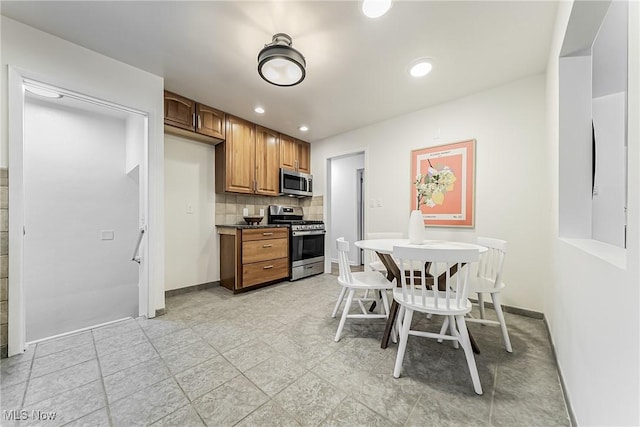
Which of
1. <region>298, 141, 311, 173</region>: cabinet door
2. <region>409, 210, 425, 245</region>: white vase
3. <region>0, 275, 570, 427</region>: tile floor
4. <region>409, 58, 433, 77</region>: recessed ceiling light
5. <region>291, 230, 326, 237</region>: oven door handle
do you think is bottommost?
<region>0, 275, 570, 427</region>: tile floor

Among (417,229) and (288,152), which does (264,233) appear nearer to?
(288,152)

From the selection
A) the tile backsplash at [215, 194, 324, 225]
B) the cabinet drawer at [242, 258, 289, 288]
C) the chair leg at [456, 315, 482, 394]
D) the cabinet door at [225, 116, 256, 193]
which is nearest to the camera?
the chair leg at [456, 315, 482, 394]

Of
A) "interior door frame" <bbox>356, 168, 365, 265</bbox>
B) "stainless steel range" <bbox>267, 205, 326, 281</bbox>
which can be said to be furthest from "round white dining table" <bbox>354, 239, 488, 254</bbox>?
"interior door frame" <bbox>356, 168, 365, 265</bbox>

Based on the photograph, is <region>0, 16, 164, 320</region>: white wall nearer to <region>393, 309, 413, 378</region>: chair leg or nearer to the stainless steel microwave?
the stainless steel microwave

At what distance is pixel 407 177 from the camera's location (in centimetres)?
319

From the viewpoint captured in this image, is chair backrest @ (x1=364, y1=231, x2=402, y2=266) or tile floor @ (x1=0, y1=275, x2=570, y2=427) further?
chair backrest @ (x1=364, y1=231, x2=402, y2=266)

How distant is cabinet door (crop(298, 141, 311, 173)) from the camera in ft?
14.1

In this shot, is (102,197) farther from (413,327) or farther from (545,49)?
(545,49)

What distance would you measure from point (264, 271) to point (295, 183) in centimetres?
163

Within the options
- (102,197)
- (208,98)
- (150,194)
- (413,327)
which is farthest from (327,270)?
(102,197)

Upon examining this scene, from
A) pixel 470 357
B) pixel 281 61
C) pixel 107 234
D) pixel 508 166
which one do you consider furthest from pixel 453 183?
pixel 107 234

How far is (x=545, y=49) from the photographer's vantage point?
76.1 inches

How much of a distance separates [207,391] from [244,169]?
2.72m

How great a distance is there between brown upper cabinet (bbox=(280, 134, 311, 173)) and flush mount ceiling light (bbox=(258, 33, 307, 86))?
2.03 meters
